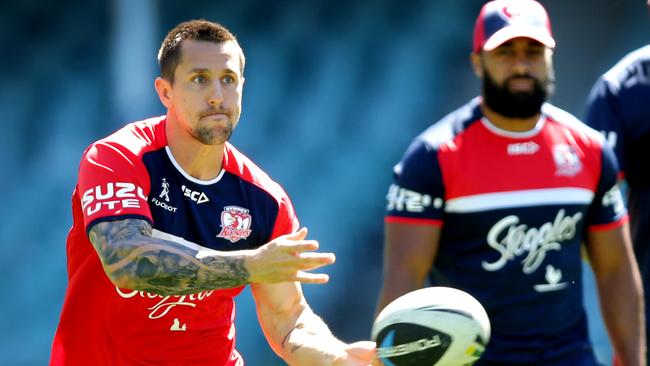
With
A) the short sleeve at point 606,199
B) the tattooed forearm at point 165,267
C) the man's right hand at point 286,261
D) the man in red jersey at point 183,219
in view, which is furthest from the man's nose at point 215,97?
the short sleeve at point 606,199

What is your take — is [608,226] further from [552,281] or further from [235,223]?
[235,223]

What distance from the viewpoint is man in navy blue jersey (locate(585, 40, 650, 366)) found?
226 inches

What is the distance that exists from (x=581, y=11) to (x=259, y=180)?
6.74 meters

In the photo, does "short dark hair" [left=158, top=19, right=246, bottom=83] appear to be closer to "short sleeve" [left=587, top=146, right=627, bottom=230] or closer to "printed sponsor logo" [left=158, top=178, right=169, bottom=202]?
"printed sponsor logo" [left=158, top=178, right=169, bottom=202]

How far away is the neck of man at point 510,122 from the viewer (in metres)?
5.35

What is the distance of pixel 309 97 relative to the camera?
10938 millimetres

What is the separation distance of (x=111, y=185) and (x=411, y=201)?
49.7 inches

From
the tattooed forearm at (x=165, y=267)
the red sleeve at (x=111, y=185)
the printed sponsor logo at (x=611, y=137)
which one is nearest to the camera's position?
the tattooed forearm at (x=165, y=267)

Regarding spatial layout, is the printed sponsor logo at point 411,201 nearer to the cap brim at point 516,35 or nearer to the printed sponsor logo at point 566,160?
the printed sponsor logo at point 566,160

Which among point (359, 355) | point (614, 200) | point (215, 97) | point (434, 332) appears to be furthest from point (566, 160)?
point (215, 97)

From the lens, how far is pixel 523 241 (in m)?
5.18

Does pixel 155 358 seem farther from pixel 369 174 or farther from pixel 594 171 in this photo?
pixel 369 174

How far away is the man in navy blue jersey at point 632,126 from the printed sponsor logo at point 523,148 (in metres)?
0.52

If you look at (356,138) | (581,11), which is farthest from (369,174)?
(581,11)
